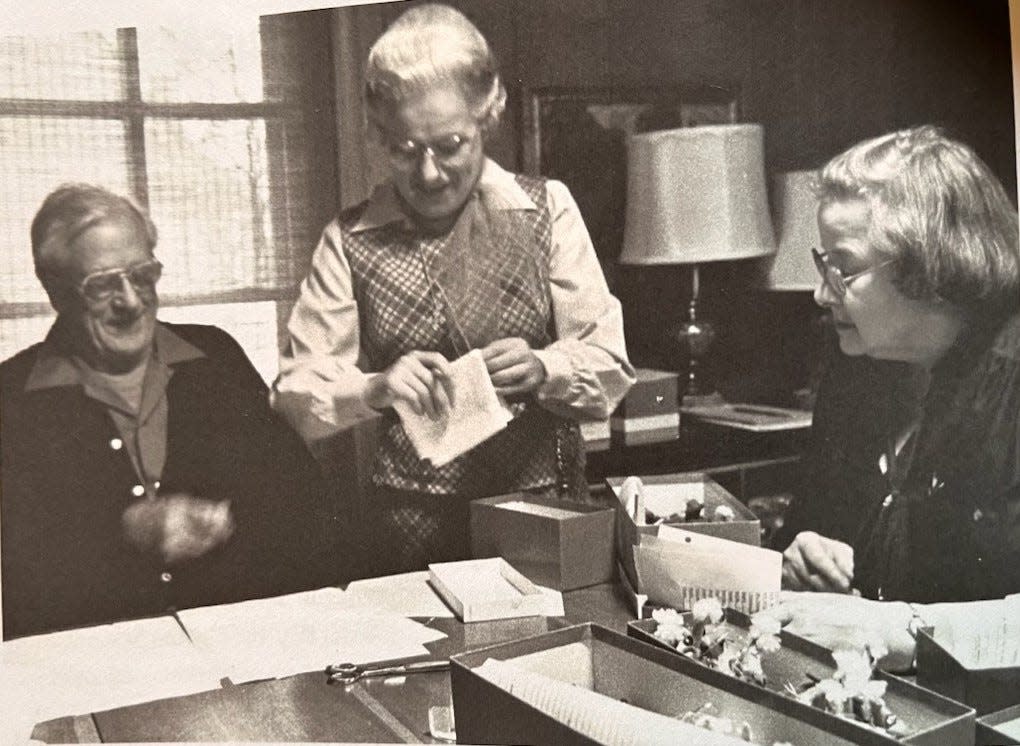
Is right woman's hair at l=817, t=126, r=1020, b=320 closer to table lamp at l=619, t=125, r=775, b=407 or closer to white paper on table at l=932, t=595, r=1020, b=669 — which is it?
table lamp at l=619, t=125, r=775, b=407

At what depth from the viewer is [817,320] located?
5.31 ft

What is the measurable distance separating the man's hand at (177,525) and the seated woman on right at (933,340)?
0.84 meters

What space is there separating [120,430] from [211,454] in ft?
0.45

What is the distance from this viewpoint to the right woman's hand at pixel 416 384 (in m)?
1.63

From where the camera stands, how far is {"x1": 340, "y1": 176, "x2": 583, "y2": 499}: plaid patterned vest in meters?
1.63

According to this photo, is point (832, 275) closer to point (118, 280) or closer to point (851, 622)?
point (851, 622)

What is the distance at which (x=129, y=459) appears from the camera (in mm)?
1583

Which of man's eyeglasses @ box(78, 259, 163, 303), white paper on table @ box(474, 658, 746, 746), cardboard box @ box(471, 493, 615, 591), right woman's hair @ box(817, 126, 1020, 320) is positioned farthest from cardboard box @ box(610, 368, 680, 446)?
man's eyeglasses @ box(78, 259, 163, 303)

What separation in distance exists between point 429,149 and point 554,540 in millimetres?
597

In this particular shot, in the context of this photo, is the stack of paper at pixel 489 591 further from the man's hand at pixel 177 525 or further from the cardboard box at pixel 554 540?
the man's hand at pixel 177 525

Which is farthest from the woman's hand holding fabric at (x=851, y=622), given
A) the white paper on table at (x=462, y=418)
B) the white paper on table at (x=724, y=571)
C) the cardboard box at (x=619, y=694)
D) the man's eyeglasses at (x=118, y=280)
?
the man's eyeglasses at (x=118, y=280)

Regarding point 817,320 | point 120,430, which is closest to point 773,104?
point 817,320

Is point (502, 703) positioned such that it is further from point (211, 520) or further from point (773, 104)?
point (773, 104)

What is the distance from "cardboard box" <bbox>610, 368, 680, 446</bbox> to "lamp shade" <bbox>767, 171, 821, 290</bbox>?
0.73ft
